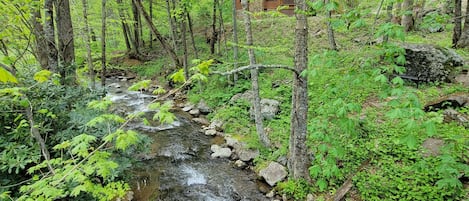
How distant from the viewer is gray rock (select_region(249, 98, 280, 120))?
7625 mm

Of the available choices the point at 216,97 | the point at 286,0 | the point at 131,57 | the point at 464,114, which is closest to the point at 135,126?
the point at 216,97

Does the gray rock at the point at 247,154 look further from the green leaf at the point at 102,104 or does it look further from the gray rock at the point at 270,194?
the green leaf at the point at 102,104

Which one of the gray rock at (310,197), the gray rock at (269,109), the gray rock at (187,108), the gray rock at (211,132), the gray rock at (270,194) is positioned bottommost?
the gray rock at (270,194)

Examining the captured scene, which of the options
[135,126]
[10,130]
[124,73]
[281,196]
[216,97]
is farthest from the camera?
[124,73]

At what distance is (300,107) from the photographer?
15.3 feet

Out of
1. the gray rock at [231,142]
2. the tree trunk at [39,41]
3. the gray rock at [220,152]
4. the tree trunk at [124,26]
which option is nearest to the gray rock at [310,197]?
the gray rock at [220,152]

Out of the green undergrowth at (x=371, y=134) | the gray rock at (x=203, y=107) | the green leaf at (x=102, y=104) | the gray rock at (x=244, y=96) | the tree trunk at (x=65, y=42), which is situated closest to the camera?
the green leaf at (x=102, y=104)

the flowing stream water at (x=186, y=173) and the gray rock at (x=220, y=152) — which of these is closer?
the flowing stream water at (x=186, y=173)

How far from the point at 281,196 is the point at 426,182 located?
2.46m

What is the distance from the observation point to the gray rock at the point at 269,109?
300 inches

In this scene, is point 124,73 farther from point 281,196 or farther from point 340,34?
point 281,196

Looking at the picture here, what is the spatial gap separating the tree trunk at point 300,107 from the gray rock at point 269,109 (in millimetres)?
2455

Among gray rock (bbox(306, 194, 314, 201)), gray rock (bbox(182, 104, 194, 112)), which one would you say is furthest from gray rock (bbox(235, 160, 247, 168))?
gray rock (bbox(182, 104, 194, 112))

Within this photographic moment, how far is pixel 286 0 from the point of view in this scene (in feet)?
67.3
